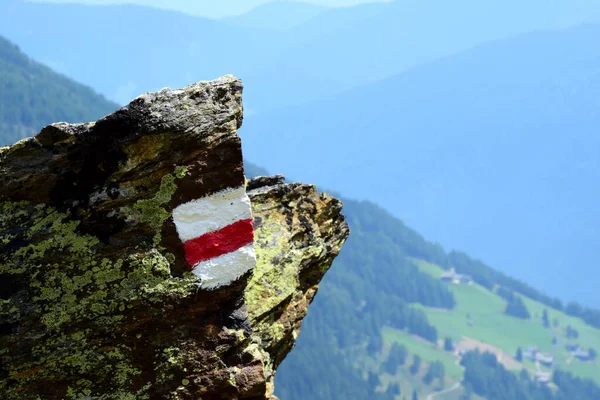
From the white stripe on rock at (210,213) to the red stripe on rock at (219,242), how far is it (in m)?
0.05

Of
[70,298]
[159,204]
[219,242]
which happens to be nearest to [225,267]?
[219,242]

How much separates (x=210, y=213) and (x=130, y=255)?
3.04ft

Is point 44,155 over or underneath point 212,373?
over

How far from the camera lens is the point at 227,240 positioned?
8711 mm

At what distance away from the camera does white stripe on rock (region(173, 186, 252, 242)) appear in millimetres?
8445

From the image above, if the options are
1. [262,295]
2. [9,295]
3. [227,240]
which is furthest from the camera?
[262,295]

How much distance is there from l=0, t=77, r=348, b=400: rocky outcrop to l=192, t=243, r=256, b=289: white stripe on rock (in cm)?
1

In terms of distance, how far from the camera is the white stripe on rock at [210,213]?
27.7 ft

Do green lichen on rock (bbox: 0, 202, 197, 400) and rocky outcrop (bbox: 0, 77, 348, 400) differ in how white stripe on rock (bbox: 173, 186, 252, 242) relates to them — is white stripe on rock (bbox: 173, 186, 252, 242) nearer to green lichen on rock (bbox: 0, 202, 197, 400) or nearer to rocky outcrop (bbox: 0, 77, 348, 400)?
rocky outcrop (bbox: 0, 77, 348, 400)

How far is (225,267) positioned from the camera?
28.4 feet

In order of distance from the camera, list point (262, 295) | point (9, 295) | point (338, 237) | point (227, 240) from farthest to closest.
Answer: point (338, 237), point (262, 295), point (227, 240), point (9, 295)

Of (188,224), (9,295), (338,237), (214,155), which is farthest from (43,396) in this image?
(338,237)

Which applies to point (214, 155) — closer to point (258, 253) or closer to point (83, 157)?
point (83, 157)

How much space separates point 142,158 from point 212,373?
2321 mm
